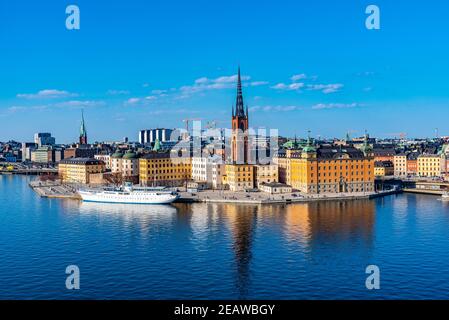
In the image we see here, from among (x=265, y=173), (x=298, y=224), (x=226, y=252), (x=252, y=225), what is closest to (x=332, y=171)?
(x=265, y=173)

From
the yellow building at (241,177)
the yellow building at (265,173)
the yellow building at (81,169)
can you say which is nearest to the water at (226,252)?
the yellow building at (241,177)

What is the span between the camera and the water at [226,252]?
16.9 metres

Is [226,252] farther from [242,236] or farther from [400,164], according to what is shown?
[400,164]

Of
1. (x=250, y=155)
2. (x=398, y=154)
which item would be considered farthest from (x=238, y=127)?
(x=398, y=154)

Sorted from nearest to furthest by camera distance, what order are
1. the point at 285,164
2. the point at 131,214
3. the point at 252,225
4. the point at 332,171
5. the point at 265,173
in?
the point at 252,225 < the point at 131,214 < the point at 332,171 < the point at 265,173 < the point at 285,164

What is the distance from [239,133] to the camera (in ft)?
164

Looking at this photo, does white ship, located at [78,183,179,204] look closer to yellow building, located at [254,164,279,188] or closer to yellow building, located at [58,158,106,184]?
yellow building, located at [254,164,279,188]

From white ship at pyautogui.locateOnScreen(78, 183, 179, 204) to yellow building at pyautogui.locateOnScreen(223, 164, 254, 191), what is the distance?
7045 millimetres

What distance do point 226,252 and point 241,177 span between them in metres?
24.1

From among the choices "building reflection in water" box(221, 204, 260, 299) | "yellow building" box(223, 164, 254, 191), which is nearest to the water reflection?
"building reflection in water" box(221, 204, 260, 299)

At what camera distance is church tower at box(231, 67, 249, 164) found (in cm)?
4916

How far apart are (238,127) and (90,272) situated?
32.6 m
